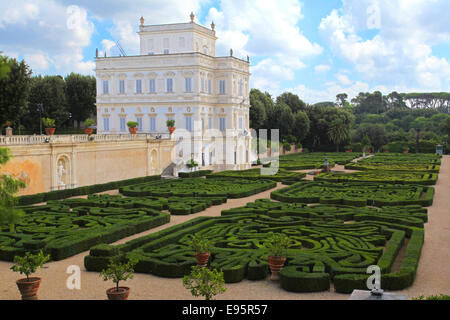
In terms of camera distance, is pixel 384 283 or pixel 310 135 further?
pixel 310 135

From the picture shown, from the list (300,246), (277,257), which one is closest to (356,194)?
(300,246)

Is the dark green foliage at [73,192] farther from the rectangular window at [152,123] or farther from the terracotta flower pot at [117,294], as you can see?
the terracotta flower pot at [117,294]

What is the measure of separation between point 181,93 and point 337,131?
34.6 m

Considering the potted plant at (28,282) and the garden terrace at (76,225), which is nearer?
the potted plant at (28,282)

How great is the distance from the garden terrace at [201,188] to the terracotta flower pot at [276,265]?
14.2m

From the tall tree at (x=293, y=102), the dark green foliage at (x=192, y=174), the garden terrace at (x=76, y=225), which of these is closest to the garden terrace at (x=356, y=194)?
the garden terrace at (x=76, y=225)

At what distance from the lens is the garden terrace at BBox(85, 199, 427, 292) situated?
12.4 metres

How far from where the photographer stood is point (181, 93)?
4666cm

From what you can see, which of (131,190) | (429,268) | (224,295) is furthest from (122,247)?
(131,190)

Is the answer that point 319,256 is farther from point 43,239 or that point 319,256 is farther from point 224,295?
point 43,239

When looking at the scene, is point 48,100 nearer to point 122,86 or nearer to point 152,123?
point 122,86

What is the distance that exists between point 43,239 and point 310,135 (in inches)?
2515

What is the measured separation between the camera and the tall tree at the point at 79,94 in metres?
59.3

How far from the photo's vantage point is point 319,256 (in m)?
13.7
